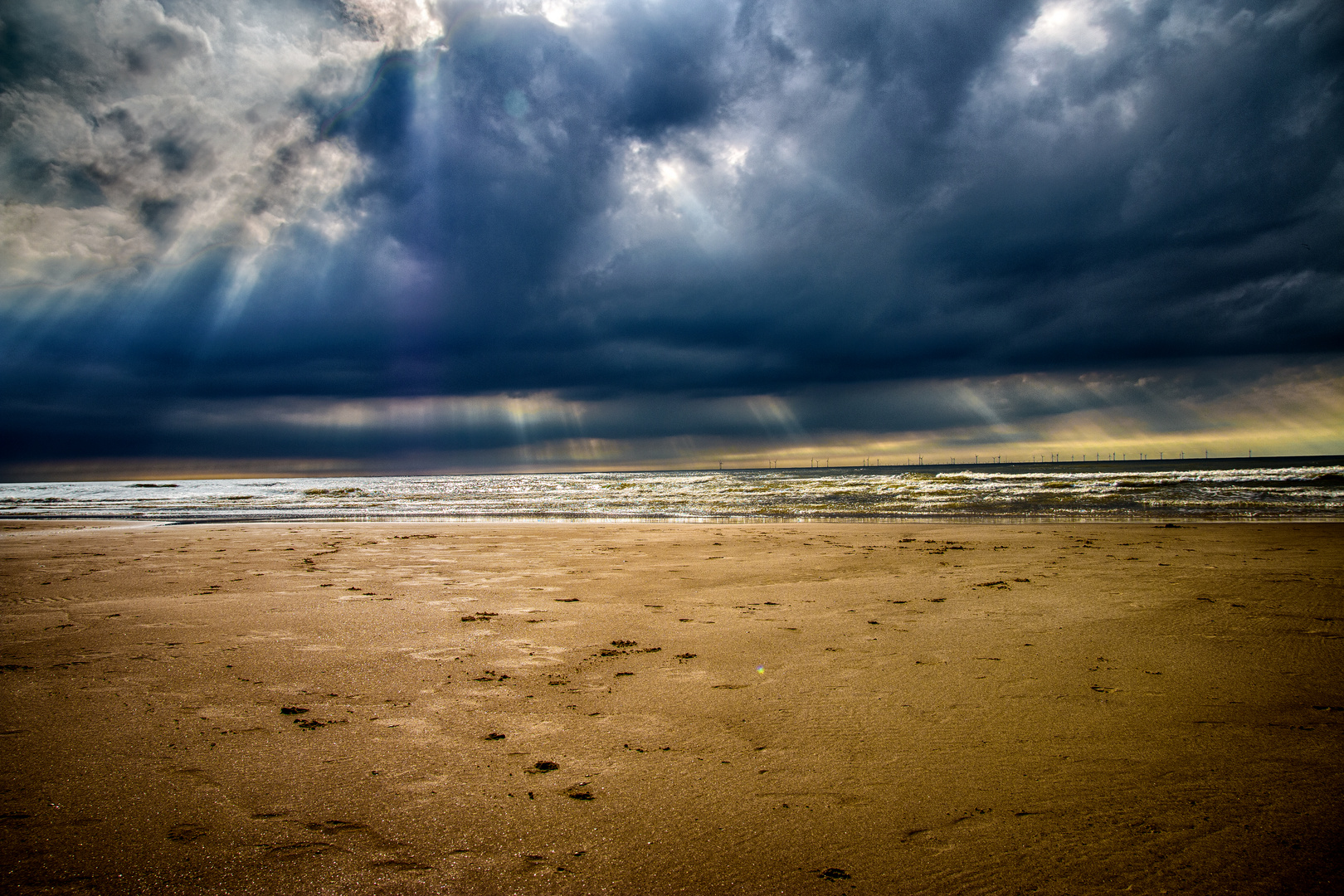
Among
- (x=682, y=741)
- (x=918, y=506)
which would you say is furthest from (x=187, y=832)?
(x=918, y=506)

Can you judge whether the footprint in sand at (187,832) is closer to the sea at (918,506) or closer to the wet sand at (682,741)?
the wet sand at (682,741)

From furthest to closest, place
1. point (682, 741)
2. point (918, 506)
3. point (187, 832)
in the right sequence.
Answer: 1. point (918, 506)
2. point (682, 741)
3. point (187, 832)

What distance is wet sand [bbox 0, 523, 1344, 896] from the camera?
255 cm

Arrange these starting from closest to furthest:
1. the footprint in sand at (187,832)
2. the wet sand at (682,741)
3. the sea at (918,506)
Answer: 1. the wet sand at (682,741)
2. the footprint in sand at (187,832)
3. the sea at (918,506)

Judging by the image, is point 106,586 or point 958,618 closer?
point 958,618

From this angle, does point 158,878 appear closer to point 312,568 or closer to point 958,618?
point 958,618

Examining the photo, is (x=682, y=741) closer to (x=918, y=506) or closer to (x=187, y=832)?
(x=187, y=832)

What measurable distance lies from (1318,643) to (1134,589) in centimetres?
243

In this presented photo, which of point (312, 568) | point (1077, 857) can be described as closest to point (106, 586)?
point (312, 568)

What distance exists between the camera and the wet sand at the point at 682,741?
8.37 feet

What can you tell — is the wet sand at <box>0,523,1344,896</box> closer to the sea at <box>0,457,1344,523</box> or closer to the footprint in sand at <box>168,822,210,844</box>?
the footprint in sand at <box>168,822,210,844</box>

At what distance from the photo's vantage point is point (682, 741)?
3.69 m

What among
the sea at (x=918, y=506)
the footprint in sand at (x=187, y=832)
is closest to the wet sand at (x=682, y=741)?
the footprint in sand at (x=187, y=832)

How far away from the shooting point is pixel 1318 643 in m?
5.34
